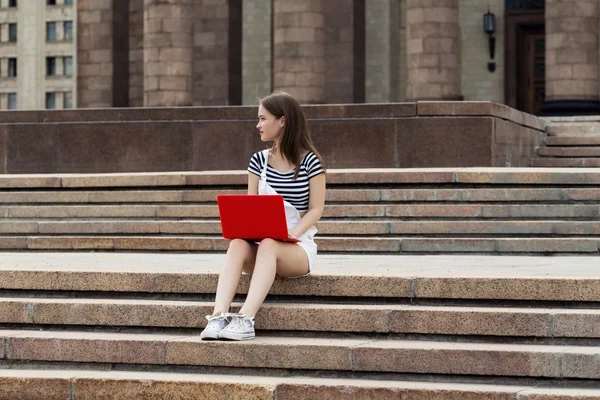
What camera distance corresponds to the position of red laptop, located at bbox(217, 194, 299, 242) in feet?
30.3

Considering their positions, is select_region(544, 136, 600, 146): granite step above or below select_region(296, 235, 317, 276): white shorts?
above

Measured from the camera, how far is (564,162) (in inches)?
1009

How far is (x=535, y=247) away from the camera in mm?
14523

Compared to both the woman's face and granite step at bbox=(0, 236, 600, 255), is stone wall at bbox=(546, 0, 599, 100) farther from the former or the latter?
the woman's face

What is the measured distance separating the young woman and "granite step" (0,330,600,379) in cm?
19

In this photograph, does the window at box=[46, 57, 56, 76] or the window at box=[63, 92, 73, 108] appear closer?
the window at box=[63, 92, 73, 108]

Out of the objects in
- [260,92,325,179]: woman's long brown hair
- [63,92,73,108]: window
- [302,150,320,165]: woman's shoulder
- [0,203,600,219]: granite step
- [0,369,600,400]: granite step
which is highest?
[63,92,73,108]: window

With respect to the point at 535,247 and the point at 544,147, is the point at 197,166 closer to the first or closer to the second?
the point at 544,147

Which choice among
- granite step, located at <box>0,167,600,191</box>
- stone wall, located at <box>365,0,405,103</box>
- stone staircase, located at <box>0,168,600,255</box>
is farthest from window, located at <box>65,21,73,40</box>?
stone staircase, located at <box>0,168,600,255</box>

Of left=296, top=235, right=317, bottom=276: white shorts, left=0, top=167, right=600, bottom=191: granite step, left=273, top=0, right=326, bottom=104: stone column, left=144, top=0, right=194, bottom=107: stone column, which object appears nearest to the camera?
left=296, top=235, right=317, bottom=276: white shorts

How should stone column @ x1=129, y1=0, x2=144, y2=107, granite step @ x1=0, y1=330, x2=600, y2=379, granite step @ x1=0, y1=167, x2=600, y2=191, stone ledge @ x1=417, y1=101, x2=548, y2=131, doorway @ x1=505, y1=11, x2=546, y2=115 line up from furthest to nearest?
stone column @ x1=129, y1=0, x2=144, y2=107 → doorway @ x1=505, y1=11, x2=546, y2=115 → stone ledge @ x1=417, y1=101, x2=548, y2=131 → granite step @ x1=0, y1=167, x2=600, y2=191 → granite step @ x1=0, y1=330, x2=600, y2=379

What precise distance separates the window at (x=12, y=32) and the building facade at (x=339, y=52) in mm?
59568

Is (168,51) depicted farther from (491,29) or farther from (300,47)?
(491,29)

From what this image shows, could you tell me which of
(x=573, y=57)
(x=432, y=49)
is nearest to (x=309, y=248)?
(x=432, y=49)
